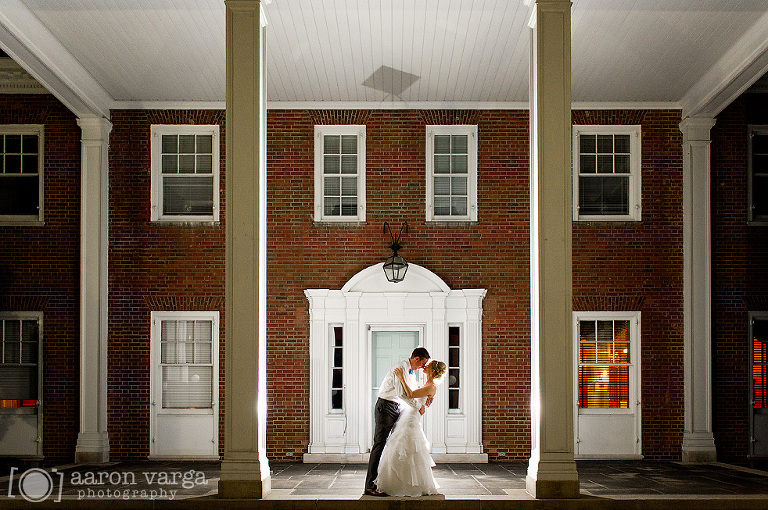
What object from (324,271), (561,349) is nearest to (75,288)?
(324,271)

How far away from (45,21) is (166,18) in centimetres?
159

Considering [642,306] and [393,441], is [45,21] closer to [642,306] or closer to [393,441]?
[393,441]

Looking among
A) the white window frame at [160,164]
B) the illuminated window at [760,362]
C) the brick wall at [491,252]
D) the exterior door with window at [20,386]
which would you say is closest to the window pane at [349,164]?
the brick wall at [491,252]

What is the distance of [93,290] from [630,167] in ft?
31.0

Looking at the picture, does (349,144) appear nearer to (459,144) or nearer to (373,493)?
(459,144)

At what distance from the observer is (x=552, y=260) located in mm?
7445

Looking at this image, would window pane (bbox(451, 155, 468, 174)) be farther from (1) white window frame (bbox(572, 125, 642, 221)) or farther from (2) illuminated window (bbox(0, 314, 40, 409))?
(2) illuminated window (bbox(0, 314, 40, 409))

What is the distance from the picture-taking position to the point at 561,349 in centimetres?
739

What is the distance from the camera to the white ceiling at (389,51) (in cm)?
841

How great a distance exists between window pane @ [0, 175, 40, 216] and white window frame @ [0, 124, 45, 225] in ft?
0.32

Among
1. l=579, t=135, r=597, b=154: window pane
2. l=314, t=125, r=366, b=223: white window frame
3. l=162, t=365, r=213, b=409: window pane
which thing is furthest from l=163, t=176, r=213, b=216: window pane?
l=579, t=135, r=597, b=154: window pane

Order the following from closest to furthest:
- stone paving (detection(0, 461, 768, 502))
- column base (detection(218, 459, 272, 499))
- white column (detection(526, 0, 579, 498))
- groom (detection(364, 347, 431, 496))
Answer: column base (detection(218, 459, 272, 499)) → white column (detection(526, 0, 579, 498)) → groom (detection(364, 347, 431, 496)) → stone paving (detection(0, 461, 768, 502))

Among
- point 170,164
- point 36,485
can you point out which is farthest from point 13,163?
point 36,485

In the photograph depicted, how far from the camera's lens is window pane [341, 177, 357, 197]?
38.2ft
